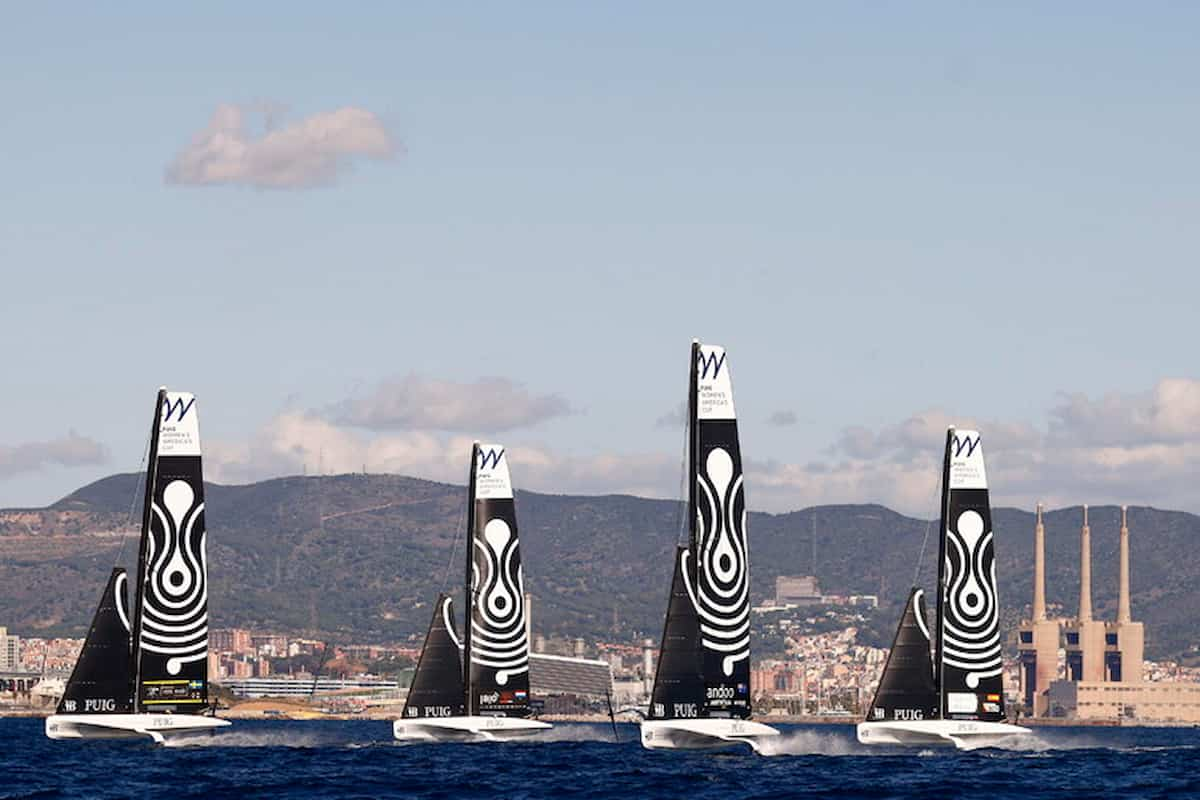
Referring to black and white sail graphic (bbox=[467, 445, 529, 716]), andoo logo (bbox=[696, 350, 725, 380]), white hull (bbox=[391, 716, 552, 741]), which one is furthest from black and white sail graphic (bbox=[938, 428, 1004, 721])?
white hull (bbox=[391, 716, 552, 741])

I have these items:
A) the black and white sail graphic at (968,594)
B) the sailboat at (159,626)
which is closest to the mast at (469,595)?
the sailboat at (159,626)

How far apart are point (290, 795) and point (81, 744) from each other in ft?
115

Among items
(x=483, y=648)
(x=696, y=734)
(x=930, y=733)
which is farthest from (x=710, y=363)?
(x=483, y=648)

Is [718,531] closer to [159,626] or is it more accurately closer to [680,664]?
[680,664]

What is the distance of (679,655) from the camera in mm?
81750

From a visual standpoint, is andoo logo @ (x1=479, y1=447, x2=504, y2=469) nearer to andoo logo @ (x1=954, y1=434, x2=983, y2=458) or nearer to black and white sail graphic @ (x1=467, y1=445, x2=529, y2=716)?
black and white sail graphic @ (x1=467, y1=445, x2=529, y2=716)

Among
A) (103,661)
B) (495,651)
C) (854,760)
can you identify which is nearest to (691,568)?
(854,760)

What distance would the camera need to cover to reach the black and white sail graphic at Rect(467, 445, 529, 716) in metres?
97.0

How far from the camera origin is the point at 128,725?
88.4m

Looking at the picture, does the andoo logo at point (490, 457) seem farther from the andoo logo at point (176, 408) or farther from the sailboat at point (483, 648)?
the andoo logo at point (176, 408)

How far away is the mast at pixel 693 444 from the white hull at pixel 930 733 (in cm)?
1226

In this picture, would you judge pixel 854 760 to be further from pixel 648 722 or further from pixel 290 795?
pixel 290 795

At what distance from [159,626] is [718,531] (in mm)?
22743

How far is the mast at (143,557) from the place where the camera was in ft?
292
